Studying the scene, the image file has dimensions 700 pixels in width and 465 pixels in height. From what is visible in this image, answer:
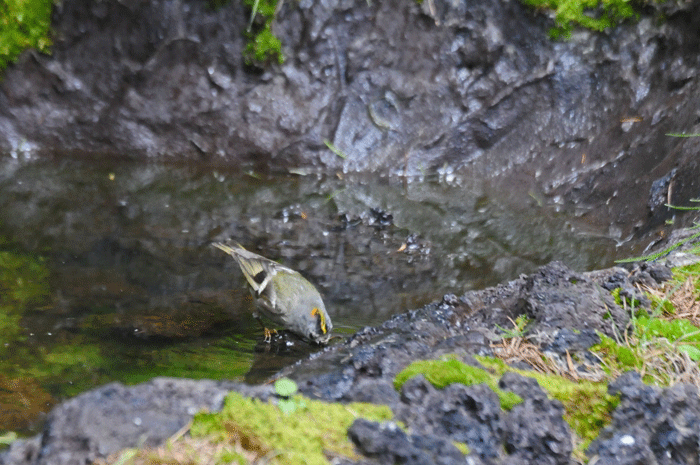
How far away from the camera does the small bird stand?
150 inches

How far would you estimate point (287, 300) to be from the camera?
397 centimetres

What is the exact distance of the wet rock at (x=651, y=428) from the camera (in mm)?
1663

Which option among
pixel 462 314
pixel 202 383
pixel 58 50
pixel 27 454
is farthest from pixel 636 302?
pixel 58 50

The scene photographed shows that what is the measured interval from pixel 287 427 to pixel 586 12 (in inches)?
268

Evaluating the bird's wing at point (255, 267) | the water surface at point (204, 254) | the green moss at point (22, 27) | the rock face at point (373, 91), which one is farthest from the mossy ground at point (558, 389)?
the green moss at point (22, 27)

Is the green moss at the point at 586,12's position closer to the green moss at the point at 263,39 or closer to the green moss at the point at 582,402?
the green moss at the point at 263,39

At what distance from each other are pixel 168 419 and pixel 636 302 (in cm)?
223

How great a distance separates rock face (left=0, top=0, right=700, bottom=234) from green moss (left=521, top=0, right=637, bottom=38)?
0.14 m

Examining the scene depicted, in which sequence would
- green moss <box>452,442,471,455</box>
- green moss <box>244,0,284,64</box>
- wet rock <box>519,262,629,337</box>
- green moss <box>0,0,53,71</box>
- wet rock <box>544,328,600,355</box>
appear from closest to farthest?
green moss <box>452,442,471,455</box>
wet rock <box>544,328,600,355</box>
wet rock <box>519,262,629,337</box>
green moss <box>0,0,53,71</box>
green moss <box>244,0,284,64</box>

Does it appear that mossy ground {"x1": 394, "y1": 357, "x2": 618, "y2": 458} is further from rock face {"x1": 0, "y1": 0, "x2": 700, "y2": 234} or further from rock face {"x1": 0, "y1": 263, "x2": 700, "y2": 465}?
rock face {"x1": 0, "y1": 0, "x2": 700, "y2": 234}

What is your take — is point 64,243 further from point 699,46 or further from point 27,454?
point 699,46

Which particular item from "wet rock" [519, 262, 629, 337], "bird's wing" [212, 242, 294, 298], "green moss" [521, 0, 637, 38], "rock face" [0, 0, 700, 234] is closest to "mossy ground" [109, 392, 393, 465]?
"wet rock" [519, 262, 629, 337]

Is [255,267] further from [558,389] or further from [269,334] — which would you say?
[558,389]

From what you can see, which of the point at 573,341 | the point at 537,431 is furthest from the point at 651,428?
the point at 573,341
